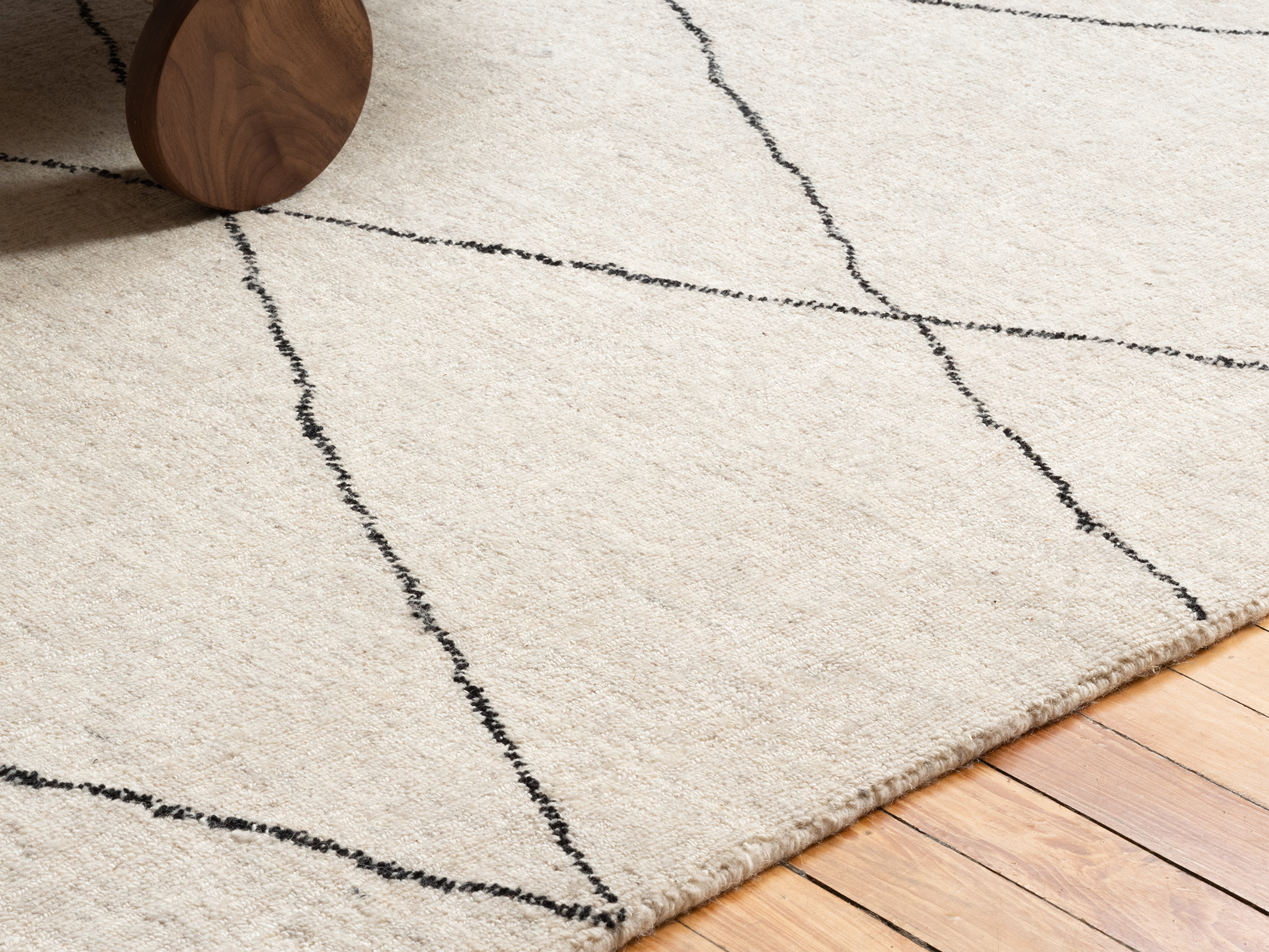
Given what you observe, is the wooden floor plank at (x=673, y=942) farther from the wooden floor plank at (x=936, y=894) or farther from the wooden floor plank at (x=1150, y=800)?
the wooden floor plank at (x=1150, y=800)

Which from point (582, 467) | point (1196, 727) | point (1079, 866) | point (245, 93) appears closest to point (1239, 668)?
point (1196, 727)

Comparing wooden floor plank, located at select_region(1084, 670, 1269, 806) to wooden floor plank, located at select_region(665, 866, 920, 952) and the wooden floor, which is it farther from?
wooden floor plank, located at select_region(665, 866, 920, 952)

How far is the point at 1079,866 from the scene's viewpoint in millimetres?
868

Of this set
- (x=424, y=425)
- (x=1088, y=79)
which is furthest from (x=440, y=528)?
(x=1088, y=79)

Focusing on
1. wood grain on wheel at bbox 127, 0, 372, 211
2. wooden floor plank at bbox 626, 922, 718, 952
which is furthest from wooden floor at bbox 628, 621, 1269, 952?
wood grain on wheel at bbox 127, 0, 372, 211

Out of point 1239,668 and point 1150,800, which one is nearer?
point 1150,800

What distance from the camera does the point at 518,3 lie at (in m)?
1.88

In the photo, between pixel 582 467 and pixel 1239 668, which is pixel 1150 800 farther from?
pixel 582 467

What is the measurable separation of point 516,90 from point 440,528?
821 millimetres

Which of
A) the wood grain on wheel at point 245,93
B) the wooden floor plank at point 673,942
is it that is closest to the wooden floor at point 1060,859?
the wooden floor plank at point 673,942

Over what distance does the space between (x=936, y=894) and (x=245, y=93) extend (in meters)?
1.06

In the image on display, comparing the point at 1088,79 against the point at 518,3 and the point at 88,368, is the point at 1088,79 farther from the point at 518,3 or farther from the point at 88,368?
the point at 88,368

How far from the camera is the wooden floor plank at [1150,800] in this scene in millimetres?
872

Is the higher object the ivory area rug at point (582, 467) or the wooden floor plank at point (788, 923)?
the ivory area rug at point (582, 467)
